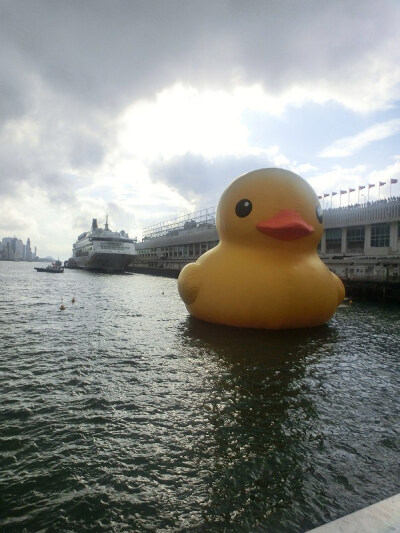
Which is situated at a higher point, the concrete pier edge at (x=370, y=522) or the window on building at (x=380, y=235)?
the window on building at (x=380, y=235)

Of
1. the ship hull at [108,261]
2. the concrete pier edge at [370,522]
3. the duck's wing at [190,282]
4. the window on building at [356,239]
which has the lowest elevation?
the concrete pier edge at [370,522]

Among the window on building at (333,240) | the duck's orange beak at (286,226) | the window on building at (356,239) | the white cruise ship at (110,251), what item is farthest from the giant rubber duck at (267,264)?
the white cruise ship at (110,251)

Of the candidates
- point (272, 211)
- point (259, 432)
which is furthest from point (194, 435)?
point (272, 211)

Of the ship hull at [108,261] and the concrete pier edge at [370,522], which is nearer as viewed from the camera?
the concrete pier edge at [370,522]

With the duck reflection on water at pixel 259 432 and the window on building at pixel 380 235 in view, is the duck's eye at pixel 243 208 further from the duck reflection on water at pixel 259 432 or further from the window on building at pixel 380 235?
the window on building at pixel 380 235

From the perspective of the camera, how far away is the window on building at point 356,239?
124 feet

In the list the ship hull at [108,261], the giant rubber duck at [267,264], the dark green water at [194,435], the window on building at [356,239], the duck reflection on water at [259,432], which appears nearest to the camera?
the dark green water at [194,435]

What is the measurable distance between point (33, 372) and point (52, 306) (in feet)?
34.8

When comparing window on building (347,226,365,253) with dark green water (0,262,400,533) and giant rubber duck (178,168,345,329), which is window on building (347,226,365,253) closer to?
giant rubber duck (178,168,345,329)

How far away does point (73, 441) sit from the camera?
430cm

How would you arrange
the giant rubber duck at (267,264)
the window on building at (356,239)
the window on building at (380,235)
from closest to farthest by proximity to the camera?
the giant rubber duck at (267,264)
the window on building at (380,235)
the window on building at (356,239)

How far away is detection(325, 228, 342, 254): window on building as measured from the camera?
133ft

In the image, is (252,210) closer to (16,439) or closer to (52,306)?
(16,439)

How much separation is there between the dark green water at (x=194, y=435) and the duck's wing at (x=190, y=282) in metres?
2.00
